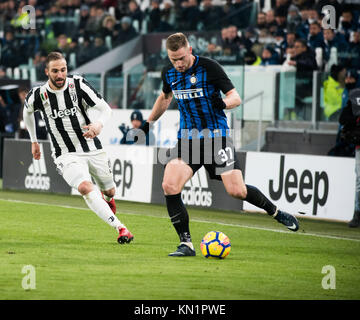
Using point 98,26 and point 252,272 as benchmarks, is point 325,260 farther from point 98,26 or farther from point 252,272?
point 98,26

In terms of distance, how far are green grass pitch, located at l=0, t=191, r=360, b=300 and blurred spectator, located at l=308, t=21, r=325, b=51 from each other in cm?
469

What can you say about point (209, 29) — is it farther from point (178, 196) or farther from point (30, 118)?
point (178, 196)

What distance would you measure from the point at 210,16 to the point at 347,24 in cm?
542

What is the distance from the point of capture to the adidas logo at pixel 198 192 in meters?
14.6

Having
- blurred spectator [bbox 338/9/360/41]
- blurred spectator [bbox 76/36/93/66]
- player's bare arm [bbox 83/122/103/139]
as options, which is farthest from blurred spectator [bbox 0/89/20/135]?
player's bare arm [bbox 83/122/103/139]

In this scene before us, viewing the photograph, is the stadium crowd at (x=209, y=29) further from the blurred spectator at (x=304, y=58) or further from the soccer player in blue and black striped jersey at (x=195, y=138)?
the soccer player in blue and black striped jersey at (x=195, y=138)

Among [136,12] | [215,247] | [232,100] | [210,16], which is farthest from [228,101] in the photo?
[136,12]

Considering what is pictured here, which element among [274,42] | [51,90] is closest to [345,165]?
[51,90]

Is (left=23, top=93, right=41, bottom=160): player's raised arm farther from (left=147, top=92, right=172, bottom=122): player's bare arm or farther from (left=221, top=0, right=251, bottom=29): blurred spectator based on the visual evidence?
(left=221, top=0, right=251, bottom=29): blurred spectator

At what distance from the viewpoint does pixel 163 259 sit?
8539mm

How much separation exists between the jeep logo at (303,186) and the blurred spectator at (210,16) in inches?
356

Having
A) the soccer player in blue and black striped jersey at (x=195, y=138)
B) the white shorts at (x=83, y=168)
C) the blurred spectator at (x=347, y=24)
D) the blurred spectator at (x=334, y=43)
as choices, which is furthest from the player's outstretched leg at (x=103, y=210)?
the blurred spectator at (x=347, y=24)

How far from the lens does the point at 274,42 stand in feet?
60.4
